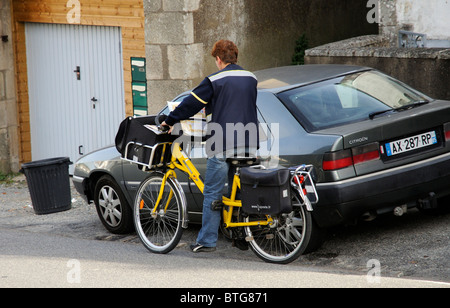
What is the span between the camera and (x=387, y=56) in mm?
10031

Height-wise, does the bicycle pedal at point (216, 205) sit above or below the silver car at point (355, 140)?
below

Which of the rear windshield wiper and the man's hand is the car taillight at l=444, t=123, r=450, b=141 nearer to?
the rear windshield wiper

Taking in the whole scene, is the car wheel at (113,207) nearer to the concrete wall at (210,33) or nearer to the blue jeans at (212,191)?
the blue jeans at (212,191)

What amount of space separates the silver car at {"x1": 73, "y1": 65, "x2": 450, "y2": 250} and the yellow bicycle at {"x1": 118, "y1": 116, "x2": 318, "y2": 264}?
235 mm

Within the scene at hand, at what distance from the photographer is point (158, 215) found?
6980 mm

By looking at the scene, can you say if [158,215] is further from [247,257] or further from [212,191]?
[247,257]

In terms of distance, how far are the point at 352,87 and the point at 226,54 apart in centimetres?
128

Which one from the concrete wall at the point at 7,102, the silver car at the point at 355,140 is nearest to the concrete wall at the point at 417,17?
the silver car at the point at 355,140

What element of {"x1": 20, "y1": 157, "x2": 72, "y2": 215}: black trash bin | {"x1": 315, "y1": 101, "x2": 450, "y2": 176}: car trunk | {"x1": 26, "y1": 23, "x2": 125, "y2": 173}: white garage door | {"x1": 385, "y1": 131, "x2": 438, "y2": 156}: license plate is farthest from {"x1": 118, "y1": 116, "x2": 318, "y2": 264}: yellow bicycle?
{"x1": 26, "y1": 23, "x2": 125, "y2": 173}: white garage door

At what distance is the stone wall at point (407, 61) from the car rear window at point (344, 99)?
7.47ft

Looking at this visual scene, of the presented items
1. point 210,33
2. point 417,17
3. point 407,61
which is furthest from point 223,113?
point 210,33

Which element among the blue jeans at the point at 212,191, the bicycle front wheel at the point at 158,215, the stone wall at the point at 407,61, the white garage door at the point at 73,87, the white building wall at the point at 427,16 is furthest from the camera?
the white garage door at the point at 73,87

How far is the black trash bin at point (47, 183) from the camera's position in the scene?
967 cm
